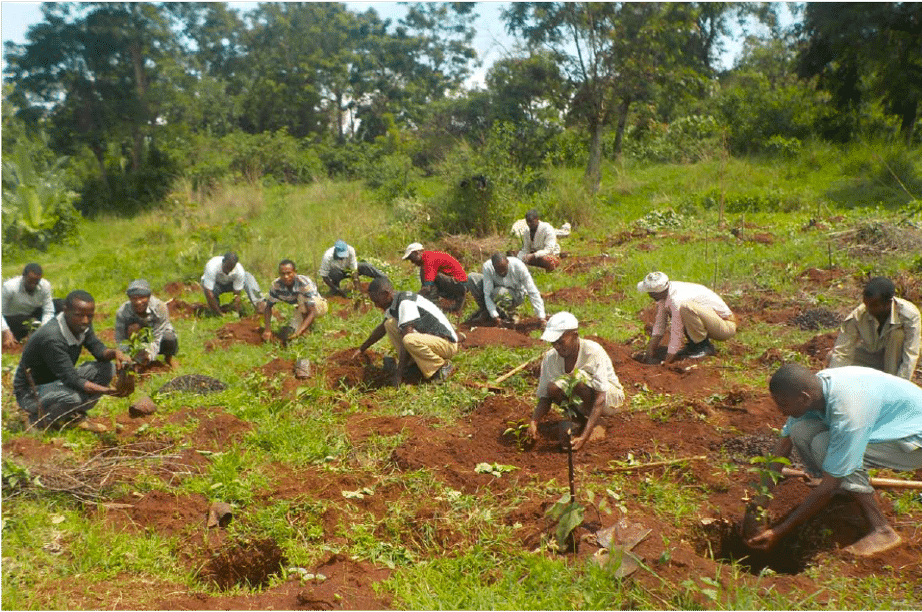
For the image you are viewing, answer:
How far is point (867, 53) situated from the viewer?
1507 cm

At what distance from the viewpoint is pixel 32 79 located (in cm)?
2222

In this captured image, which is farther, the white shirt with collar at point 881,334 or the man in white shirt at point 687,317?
the man in white shirt at point 687,317

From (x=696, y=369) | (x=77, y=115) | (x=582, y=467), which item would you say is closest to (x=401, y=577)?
(x=582, y=467)

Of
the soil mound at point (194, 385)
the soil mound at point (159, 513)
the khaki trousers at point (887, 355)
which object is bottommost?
the soil mound at point (194, 385)

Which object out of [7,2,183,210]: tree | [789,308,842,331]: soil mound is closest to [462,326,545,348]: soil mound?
[789,308,842,331]: soil mound

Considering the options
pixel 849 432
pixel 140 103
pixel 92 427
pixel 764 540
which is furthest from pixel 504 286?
pixel 140 103

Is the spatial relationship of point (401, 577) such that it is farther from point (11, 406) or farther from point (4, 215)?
point (4, 215)

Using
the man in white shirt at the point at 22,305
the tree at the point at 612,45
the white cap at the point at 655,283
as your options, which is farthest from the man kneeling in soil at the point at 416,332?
the tree at the point at 612,45

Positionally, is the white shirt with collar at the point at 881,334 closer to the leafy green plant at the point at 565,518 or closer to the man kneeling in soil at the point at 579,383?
the man kneeling in soil at the point at 579,383

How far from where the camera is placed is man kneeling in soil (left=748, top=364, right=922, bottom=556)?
374 centimetres

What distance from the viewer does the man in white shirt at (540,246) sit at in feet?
34.1

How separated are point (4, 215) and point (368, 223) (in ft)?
29.6

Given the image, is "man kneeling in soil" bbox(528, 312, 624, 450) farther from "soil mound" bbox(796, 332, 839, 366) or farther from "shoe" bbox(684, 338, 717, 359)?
"soil mound" bbox(796, 332, 839, 366)

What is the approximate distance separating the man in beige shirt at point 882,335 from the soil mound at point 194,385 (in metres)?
5.38
